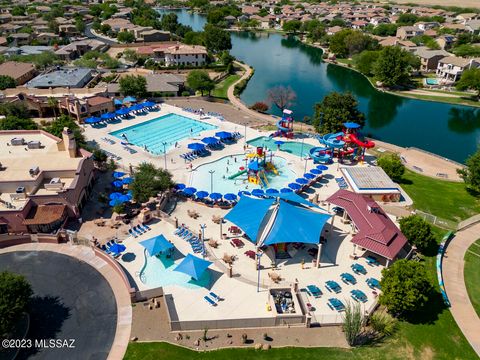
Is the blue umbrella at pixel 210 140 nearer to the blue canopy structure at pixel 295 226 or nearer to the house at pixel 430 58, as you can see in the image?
the blue canopy structure at pixel 295 226

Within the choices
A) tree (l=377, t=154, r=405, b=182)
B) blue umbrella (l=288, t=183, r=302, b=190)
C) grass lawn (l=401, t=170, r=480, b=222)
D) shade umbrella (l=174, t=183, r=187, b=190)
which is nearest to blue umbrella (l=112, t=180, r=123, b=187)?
shade umbrella (l=174, t=183, r=187, b=190)

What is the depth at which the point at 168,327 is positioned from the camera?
31297 millimetres

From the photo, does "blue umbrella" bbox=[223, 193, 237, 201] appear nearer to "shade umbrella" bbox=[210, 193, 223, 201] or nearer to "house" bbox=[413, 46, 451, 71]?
"shade umbrella" bbox=[210, 193, 223, 201]

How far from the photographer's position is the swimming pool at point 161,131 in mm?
65438

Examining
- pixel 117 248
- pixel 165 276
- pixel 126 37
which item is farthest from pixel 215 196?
pixel 126 37

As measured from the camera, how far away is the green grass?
9312cm

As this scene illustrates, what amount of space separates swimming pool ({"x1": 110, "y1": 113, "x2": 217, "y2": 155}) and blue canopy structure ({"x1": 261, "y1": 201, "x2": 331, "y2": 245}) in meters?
29.3

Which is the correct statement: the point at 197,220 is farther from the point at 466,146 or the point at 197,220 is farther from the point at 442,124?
the point at 442,124

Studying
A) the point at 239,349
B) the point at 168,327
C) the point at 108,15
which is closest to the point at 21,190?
the point at 168,327

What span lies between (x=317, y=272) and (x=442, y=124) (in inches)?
2568

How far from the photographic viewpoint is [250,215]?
41.0 metres

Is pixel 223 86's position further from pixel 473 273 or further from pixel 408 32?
pixel 408 32

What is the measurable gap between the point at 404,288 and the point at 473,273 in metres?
12.0

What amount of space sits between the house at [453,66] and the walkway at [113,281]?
359ft
